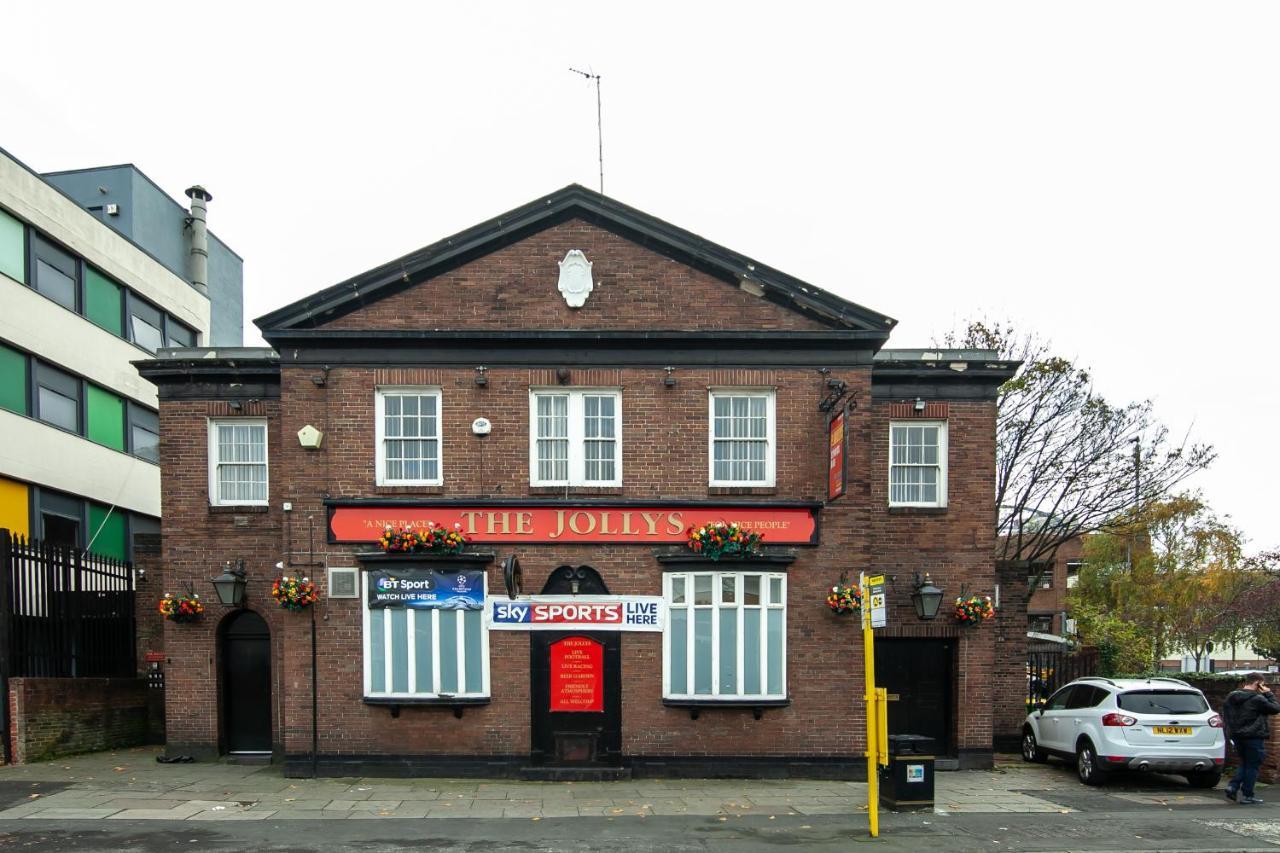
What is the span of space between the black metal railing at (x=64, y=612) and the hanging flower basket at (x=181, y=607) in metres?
2.04

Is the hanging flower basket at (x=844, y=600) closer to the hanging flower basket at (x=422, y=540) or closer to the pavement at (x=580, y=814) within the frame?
the pavement at (x=580, y=814)

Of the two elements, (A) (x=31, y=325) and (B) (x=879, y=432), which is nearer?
(B) (x=879, y=432)

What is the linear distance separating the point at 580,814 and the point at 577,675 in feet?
8.73

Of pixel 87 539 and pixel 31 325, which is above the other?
pixel 31 325

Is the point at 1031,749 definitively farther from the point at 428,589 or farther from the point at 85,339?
the point at 85,339

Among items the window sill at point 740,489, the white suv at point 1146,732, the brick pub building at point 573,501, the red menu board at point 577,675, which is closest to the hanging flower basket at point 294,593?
the brick pub building at point 573,501

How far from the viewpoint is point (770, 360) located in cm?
1499

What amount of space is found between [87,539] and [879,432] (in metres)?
20.3

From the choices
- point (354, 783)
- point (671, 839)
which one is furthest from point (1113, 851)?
point (354, 783)

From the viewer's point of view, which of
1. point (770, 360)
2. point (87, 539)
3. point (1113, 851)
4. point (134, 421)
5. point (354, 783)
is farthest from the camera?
point (134, 421)

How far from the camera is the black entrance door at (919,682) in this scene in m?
16.3

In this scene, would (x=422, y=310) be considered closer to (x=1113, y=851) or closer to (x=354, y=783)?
(x=354, y=783)

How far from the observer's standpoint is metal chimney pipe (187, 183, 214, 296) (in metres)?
31.9

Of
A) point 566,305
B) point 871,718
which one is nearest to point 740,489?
point 566,305
